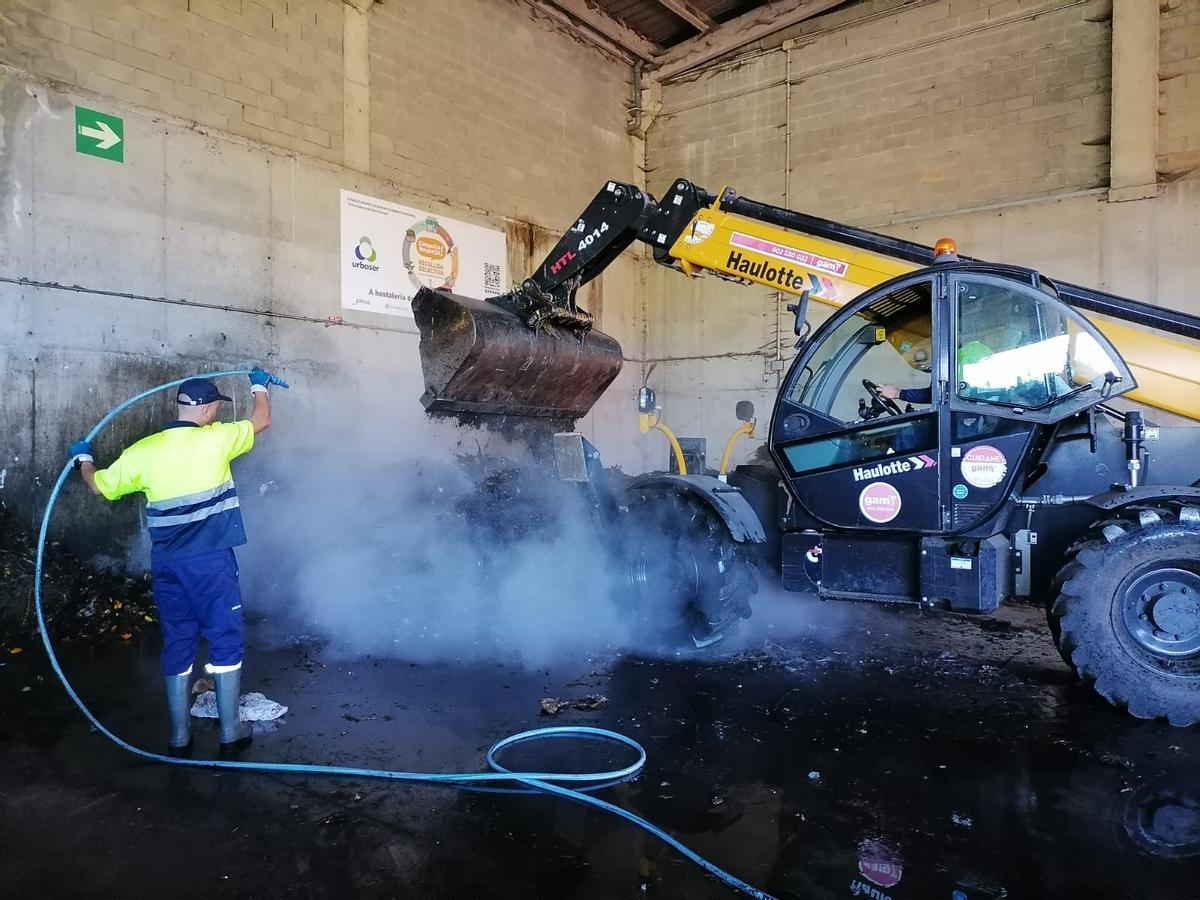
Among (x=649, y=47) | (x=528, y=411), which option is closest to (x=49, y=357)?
(x=528, y=411)

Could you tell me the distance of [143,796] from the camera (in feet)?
10.5

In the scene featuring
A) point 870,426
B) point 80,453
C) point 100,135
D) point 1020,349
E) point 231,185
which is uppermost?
point 100,135

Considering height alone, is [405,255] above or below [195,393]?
above

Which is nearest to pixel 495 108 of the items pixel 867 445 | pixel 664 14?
pixel 664 14

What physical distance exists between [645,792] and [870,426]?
2.40 metres

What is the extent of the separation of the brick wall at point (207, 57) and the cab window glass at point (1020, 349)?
7000mm

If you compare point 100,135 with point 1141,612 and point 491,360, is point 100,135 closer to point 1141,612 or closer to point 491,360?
point 491,360

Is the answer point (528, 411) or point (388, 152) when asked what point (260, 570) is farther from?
point (388, 152)

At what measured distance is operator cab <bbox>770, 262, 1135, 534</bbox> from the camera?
13.5 feet

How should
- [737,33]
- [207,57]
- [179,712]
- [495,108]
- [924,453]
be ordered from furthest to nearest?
[737,33] → [495,108] → [207,57] → [924,453] → [179,712]

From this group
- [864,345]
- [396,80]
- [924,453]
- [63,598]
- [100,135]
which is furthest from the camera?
[396,80]

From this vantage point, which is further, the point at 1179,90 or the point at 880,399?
the point at 1179,90

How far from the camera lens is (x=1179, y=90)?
8281mm

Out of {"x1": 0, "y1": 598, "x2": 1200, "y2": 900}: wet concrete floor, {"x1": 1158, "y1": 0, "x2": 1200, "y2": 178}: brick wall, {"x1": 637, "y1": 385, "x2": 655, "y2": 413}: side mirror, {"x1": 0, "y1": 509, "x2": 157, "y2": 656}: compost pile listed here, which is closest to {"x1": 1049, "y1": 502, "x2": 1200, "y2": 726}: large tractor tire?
{"x1": 0, "y1": 598, "x2": 1200, "y2": 900}: wet concrete floor
